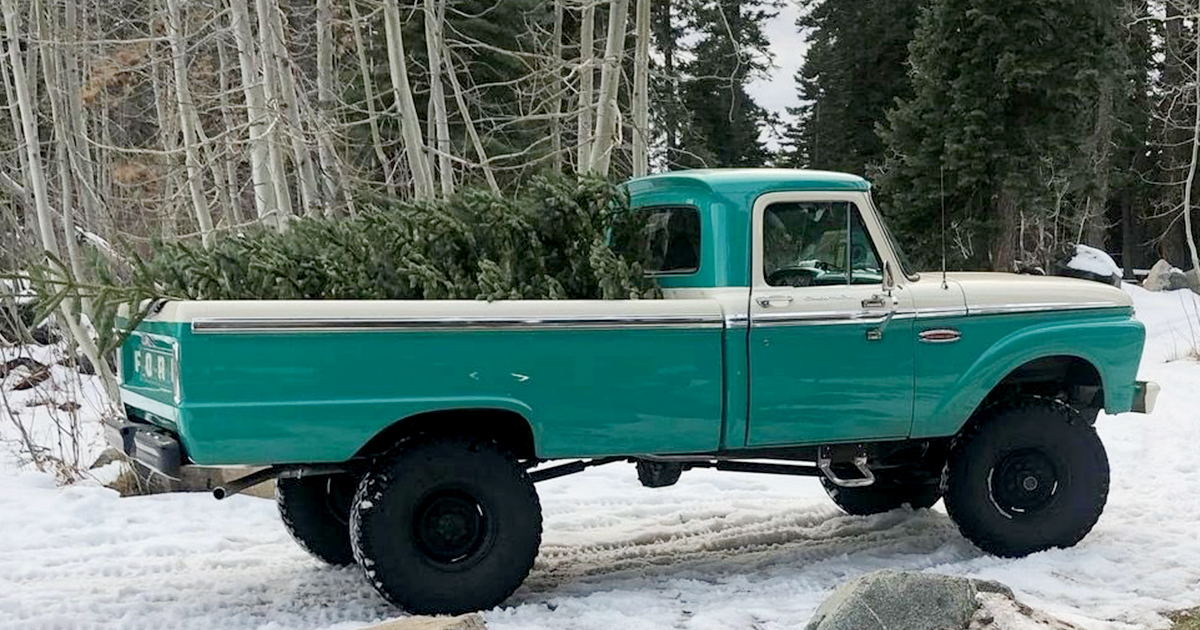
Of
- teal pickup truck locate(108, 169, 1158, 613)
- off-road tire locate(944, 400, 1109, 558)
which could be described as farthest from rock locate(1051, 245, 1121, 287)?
teal pickup truck locate(108, 169, 1158, 613)

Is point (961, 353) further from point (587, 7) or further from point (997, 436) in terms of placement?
point (587, 7)

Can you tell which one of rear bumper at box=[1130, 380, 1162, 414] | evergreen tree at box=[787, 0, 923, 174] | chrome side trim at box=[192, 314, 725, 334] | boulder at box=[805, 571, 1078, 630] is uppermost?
evergreen tree at box=[787, 0, 923, 174]

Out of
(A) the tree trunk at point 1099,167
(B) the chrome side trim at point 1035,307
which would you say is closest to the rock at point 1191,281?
(A) the tree trunk at point 1099,167

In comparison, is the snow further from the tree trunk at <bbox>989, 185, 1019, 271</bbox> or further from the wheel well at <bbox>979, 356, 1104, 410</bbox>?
the wheel well at <bbox>979, 356, 1104, 410</bbox>

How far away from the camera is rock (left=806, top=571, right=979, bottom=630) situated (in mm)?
4570

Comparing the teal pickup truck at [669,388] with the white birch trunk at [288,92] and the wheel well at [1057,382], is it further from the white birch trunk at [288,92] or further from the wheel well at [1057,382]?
the white birch trunk at [288,92]

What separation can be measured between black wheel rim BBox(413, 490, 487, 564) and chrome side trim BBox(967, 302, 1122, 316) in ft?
9.56

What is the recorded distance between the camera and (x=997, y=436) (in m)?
6.46

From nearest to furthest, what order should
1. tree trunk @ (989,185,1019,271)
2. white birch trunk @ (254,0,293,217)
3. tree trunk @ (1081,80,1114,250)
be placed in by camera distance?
white birch trunk @ (254,0,293,217) → tree trunk @ (989,185,1019,271) → tree trunk @ (1081,80,1114,250)

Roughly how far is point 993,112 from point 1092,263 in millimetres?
6609

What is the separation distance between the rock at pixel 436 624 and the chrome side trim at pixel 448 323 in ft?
4.17

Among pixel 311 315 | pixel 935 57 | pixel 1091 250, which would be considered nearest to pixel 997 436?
pixel 311 315

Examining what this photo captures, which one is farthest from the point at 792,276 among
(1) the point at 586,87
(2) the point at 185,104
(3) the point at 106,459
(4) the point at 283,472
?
(2) the point at 185,104

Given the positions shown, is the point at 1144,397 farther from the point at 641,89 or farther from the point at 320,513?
the point at 641,89
